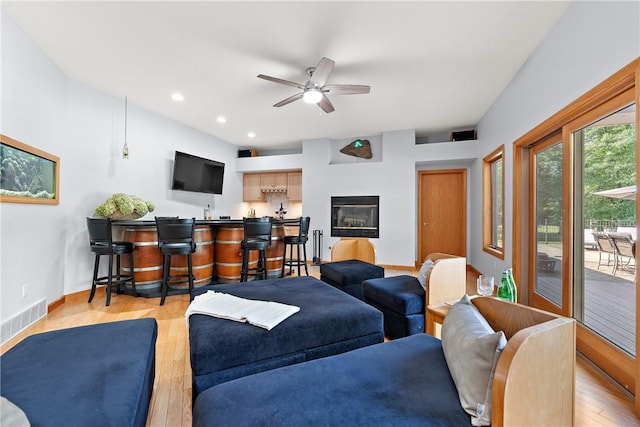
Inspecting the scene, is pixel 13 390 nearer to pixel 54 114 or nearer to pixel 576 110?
pixel 54 114

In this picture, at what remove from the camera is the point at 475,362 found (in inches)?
34.4

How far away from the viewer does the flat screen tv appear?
15.4ft

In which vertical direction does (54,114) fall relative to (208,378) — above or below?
above

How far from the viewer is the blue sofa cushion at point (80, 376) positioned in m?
0.84

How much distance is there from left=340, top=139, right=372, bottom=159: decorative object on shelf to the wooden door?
1.21m

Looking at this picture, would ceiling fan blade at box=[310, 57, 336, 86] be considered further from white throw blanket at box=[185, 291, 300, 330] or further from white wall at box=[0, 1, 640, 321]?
white throw blanket at box=[185, 291, 300, 330]

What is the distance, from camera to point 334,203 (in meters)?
5.78

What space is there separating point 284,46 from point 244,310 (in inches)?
95.9

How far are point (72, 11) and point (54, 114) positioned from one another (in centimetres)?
135

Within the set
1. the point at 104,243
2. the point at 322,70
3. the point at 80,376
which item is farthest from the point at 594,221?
the point at 104,243

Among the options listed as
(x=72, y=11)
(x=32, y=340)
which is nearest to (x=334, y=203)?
(x=72, y=11)

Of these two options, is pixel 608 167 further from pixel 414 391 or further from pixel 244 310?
pixel 244 310

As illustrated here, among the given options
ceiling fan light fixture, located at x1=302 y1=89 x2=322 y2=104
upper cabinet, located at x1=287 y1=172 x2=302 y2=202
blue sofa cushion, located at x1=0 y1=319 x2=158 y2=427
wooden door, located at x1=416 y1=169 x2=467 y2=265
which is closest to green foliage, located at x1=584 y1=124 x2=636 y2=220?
ceiling fan light fixture, located at x1=302 y1=89 x2=322 y2=104

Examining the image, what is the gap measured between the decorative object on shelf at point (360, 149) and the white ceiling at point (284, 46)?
4.97ft
